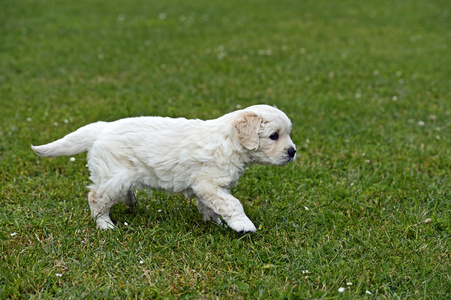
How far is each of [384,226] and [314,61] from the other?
19.0 feet

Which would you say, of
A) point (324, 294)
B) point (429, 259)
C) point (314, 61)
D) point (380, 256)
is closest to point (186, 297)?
point (324, 294)

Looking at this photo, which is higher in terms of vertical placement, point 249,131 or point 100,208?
point 249,131

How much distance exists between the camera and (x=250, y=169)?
4965 mm

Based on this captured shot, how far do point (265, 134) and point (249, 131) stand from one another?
15 cm

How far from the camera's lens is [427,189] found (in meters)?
4.48

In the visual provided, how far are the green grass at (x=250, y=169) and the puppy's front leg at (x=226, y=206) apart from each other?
190 millimetres

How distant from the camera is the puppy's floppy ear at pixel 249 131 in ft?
11.4

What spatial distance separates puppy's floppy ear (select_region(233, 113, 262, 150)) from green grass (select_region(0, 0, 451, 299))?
769mm

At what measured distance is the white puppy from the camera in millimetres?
3531

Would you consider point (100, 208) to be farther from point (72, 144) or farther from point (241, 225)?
point (241, 225)

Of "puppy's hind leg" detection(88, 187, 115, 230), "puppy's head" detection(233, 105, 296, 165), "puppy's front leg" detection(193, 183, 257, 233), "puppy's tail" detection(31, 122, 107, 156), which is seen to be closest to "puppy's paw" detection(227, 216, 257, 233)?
"puppy's front leg" detection(193, 183, 257, 233)

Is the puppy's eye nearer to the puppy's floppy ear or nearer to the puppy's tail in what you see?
the puppy's floppy ear

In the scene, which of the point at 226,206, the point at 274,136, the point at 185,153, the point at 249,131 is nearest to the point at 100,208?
the point at 185,153

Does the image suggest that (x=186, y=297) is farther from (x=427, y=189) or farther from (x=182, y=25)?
(x=182, y=25)
